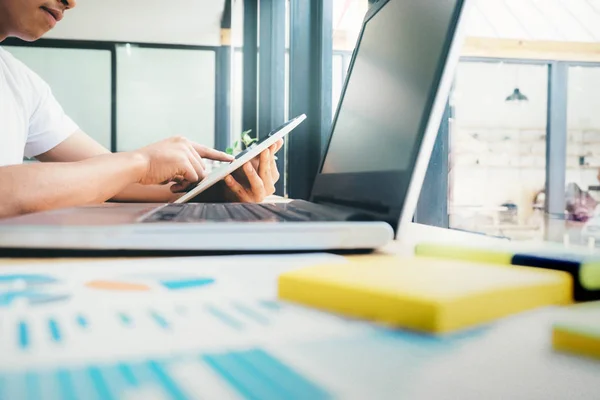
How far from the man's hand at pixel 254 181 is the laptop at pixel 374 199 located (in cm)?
48

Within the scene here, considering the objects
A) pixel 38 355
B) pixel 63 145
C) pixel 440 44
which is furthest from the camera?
pixel 63 145

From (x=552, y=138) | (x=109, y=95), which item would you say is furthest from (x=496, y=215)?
(x=109, y=95)

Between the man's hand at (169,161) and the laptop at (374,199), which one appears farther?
the man's hand at (169,161)

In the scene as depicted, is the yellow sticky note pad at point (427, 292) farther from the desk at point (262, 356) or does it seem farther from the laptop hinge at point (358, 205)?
the laptop hinge at point (358, 205)

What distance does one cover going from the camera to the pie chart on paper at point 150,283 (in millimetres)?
357

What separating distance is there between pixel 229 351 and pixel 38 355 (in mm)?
80

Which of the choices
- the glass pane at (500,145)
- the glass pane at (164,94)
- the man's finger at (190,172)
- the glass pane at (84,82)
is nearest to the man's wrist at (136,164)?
the man's finger at (190,172)

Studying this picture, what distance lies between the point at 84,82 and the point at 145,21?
111 cm

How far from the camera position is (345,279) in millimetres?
316

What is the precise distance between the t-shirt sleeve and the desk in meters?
1.51

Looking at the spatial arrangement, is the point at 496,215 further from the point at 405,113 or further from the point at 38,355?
the point at 38,355

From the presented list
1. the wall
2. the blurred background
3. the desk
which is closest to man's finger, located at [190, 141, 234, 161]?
the desk

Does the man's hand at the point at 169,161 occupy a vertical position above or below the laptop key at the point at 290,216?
above

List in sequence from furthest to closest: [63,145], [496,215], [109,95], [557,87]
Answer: [496,215] → [109,95] → [557,87] → [63,145]
